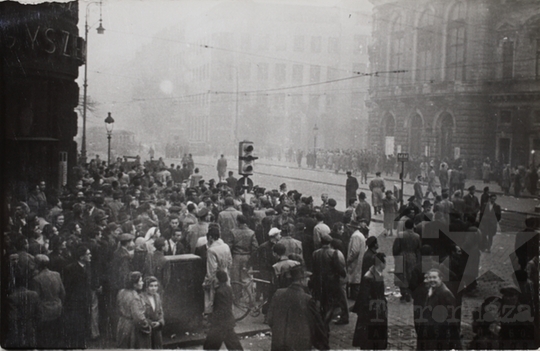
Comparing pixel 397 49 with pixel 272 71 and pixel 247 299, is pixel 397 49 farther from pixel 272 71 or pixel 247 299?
pixel 247 299

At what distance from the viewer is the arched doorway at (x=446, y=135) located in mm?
24138

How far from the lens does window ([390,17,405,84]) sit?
19.3 m

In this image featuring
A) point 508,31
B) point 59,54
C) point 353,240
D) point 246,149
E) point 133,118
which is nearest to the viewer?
point 353,240

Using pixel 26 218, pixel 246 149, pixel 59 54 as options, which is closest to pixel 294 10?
pixel 246 149

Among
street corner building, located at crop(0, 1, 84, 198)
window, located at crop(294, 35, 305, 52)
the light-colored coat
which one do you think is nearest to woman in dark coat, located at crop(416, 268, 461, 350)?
the light-colored coat

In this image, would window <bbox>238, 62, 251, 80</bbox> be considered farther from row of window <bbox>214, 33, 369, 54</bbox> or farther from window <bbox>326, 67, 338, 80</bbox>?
window <bbox>326, 67, 338, 80</bbox>

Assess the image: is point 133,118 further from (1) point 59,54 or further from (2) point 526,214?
(2) point 526,214

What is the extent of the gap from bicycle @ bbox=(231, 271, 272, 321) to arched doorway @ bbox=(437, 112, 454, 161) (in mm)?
16224

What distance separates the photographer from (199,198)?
1379 cm

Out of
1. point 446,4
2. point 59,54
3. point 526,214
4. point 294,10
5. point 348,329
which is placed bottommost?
point 348,329

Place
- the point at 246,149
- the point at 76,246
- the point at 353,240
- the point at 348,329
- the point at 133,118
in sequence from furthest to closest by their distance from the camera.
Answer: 1. the point at 133,118
2. the point at 246,149
3. the point at 353,240
4. the point at 348,329
5. the point at 76,246

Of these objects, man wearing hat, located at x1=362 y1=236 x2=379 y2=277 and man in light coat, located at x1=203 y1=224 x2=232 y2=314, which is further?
man in light coat, located at x1=203 y1=224 x2=232 y2=314

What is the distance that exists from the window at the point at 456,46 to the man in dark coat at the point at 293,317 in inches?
644

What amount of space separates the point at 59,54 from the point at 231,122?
9.59 m
